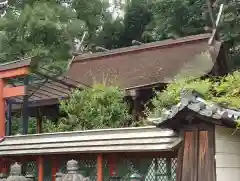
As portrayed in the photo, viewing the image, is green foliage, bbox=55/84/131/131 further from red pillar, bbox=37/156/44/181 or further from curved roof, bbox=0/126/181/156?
red pillar, bbox=37/156/44/181

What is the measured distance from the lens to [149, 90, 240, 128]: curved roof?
16.5ft

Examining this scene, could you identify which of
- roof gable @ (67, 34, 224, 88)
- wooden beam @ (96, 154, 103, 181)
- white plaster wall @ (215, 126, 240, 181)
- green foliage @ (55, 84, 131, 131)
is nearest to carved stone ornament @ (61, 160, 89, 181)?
wooden beam @ (96, 154, 103, 181)

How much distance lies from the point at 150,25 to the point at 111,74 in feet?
35.8

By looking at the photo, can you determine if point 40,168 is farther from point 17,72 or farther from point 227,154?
point 227,154

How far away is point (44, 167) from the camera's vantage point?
740 cm

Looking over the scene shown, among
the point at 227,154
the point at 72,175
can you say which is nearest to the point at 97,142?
the point at 72,175

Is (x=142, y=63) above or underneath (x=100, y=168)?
above

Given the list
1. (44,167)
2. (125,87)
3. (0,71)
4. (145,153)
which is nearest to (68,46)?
(125,87)

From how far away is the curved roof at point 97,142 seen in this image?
19.2ft

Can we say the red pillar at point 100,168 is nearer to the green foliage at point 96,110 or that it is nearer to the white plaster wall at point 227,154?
the white plaster wall at point 227,154

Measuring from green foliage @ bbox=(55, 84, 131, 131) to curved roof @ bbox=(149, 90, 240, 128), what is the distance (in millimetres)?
5166

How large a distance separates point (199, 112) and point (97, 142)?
6.39 ft

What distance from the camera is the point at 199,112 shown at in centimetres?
504

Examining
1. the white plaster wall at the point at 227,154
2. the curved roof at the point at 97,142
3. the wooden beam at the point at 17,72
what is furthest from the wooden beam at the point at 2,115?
the white plaster wall at the point at 227,154
